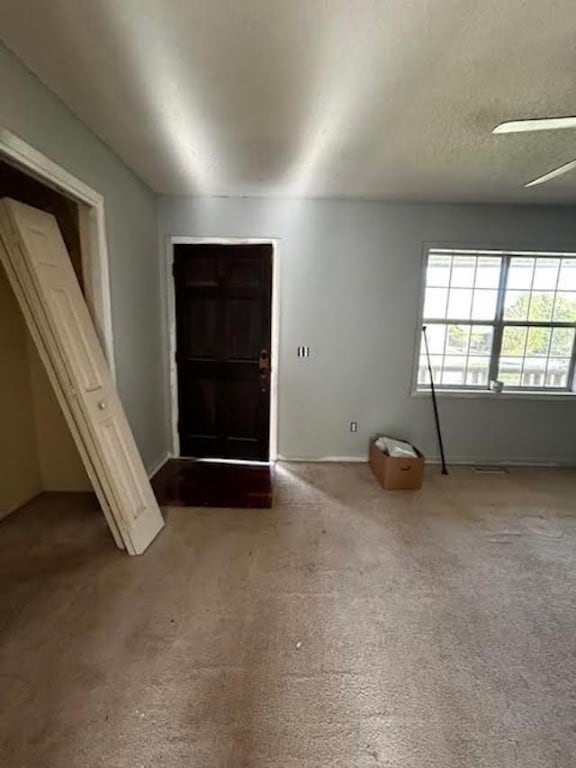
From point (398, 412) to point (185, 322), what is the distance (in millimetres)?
2302

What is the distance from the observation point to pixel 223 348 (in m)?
3.75

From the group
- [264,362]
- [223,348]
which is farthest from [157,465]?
[264,362]

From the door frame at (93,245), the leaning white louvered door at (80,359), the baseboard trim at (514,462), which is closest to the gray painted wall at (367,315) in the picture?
the baseboard trim at (514,462)

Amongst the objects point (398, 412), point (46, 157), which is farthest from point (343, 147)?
point (398, 412)

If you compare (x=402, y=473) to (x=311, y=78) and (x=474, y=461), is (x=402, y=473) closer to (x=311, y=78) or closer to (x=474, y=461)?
(x=474, y=461)

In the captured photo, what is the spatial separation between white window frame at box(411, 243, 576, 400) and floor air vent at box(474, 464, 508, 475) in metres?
0.72

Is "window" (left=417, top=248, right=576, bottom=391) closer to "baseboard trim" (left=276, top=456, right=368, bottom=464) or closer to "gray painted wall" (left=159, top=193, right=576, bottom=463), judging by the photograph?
"gray painted wall" (left=159, top=193, right=576, bottom=463)

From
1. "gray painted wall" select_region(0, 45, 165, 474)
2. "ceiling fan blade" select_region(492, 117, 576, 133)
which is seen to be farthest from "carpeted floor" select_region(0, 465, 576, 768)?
"ceiling fan blade" select_region(492, 117, 576, 133)

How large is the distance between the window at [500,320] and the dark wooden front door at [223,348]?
5.35 ft

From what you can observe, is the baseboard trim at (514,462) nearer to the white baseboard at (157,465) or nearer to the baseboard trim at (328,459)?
the baseboard trim at (328,459)

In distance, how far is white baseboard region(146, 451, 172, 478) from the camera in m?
3.48

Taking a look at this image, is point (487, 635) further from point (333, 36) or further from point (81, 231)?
point (81, 231)

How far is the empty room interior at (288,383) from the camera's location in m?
1.42

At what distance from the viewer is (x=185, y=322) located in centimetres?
375
